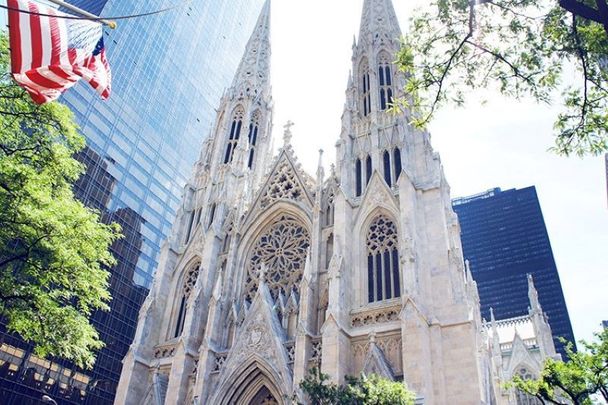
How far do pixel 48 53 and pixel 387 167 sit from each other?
2113 cm

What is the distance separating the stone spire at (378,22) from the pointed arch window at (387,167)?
431 inches

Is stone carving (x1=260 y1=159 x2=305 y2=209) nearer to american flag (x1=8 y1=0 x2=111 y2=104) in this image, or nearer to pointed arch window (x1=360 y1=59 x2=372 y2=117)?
pointed arch window (x1=360 y1=59 x2=372 y2=117)

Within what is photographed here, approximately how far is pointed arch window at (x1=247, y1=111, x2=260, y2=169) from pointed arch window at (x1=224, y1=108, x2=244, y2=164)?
906 millimetres

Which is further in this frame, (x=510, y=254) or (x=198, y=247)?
(x=510, y=254)

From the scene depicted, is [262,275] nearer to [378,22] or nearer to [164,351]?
[164,351]

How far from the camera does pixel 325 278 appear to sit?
2623 centimetres

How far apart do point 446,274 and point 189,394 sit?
14.5m

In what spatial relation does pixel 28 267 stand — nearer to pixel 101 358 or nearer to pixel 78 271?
pixel 78 271

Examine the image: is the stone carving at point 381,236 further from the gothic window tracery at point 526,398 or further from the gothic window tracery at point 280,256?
the gothic window tracery at point 526,398

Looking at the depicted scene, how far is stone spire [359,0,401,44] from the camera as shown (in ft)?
118

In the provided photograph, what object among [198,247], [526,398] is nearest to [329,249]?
[198,247]

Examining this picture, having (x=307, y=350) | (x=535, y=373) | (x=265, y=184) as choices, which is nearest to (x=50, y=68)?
(x=307, y=350)

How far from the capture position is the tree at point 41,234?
13102 mm

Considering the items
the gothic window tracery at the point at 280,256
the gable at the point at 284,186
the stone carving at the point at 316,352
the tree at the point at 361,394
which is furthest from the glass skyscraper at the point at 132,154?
the tree at the point at 361,394
